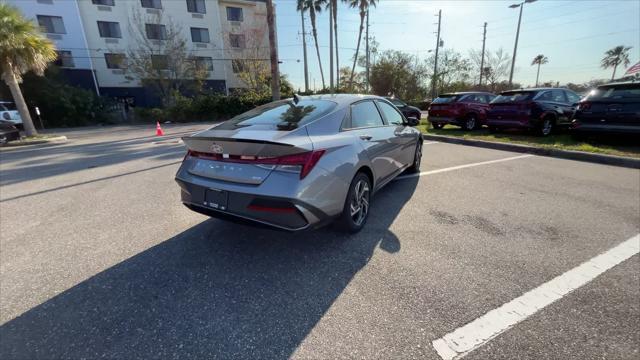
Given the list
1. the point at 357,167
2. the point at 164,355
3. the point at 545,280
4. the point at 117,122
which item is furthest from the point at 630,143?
the point at 117,122

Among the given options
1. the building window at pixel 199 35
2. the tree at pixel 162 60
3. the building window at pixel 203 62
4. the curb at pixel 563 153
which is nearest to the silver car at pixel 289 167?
the curb at pixel 563 153

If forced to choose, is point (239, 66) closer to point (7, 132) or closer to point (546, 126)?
point (7, 132)

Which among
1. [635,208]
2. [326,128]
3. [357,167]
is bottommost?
[635,208]

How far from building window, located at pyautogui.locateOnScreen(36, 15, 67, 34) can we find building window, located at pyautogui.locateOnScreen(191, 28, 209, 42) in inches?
439

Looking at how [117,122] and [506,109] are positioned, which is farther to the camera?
[117,122]

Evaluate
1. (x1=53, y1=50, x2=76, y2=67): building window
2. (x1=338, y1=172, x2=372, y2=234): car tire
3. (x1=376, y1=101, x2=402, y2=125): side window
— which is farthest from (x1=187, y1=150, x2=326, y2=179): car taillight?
(x1=53, y1=50, x2=76, y2=67): building window

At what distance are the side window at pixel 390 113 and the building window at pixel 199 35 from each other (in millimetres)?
33378

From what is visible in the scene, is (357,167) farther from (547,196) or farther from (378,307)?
(547,196)

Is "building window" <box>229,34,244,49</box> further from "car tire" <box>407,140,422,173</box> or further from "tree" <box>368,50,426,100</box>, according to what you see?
"car tire" <box>407,140,422,173</box>

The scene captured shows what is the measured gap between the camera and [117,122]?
25281 millimetres

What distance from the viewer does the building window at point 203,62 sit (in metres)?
29.6

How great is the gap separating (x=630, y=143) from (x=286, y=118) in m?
9.70

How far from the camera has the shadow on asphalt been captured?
188 cm

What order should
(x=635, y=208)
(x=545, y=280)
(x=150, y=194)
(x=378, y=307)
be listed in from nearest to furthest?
(x=378, y=307)
(x=545, y=280)
(x=635, y=208)
(x=150, y=194)
